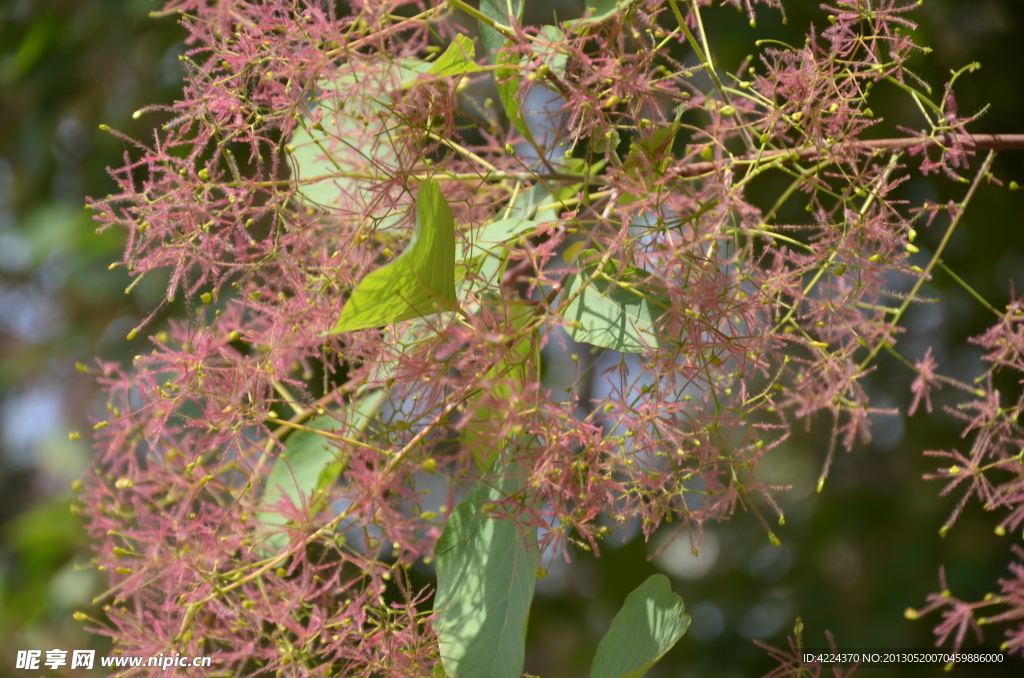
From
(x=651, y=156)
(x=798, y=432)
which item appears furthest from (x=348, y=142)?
(x=798, y=432)

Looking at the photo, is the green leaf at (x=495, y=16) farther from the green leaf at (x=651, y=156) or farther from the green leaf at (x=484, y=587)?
the green leaf at (x=484, y=587)

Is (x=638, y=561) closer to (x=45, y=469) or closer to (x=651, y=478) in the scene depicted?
(x=651, y=478)

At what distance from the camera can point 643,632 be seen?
25.9 inches

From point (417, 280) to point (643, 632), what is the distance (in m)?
0.35

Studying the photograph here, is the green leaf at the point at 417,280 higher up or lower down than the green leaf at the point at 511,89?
lower down

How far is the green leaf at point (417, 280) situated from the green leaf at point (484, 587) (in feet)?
0.51

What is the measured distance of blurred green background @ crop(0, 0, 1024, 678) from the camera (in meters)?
1.72

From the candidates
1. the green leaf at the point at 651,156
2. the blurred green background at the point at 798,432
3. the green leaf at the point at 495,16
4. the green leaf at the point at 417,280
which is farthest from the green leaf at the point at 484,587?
the blurred green background at the point at 798,432

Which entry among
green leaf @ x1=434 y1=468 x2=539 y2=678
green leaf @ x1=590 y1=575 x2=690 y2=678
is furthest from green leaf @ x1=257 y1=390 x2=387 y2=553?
green leaf @ x1=590 y1=575 x2=690 y2=678

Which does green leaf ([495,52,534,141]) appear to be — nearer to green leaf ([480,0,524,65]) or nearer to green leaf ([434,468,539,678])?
green leaf ([480,0,524,65])

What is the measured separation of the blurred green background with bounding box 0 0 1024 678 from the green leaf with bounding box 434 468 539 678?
3.87 ft

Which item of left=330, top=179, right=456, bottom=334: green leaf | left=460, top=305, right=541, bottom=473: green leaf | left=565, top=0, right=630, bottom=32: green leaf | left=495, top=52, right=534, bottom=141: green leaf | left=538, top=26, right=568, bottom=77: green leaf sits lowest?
left=460, top=305, right=541, bottom=473: green leaf

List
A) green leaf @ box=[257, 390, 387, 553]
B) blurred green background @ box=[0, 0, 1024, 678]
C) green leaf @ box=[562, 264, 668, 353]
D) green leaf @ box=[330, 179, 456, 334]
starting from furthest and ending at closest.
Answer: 1. blurred green background @ box=[0, 0, 1024, 678]
2. green leaf @ box=[257, 390, 387, 553]
3. green leaf @ box=[562, 264, 668, 353]
4. green leaf @ box=[330, 179, 456, 334]

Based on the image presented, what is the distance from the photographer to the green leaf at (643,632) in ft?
2.05
